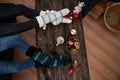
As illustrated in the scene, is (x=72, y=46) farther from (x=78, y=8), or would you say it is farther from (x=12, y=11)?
(x=12, y=11)

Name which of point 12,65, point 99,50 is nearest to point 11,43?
point 12,65

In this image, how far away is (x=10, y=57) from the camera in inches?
70.9

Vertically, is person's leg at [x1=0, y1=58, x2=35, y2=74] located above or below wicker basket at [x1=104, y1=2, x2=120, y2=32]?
below

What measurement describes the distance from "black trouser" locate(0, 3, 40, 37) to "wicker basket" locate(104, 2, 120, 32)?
33.2 inches

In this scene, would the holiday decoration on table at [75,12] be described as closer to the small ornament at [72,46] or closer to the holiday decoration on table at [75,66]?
the small ornament at [72,46]

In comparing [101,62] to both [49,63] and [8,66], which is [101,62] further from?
[8,66]

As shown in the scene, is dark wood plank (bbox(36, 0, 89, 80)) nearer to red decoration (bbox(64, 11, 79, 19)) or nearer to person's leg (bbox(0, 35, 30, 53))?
red decoration (bbox(64, 11, 79, 19))

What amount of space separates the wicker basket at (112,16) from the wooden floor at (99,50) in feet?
0.28

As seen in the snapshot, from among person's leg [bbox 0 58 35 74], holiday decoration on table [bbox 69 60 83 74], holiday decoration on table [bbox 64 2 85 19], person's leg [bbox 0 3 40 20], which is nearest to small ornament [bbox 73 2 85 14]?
holiday decoration on table [bbox 64 2 85 19]

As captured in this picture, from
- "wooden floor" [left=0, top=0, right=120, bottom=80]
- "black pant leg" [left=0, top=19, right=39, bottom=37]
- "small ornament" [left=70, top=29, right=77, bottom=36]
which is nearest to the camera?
"black pant leg" [left=0, top=19, right=39, bottom=37]

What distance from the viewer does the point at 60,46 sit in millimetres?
1610

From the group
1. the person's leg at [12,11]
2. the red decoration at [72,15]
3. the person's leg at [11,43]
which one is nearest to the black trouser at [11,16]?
the person's leg at [12,11]

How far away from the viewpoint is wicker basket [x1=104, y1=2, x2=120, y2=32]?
86.0 inches

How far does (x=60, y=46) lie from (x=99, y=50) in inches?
27.2
